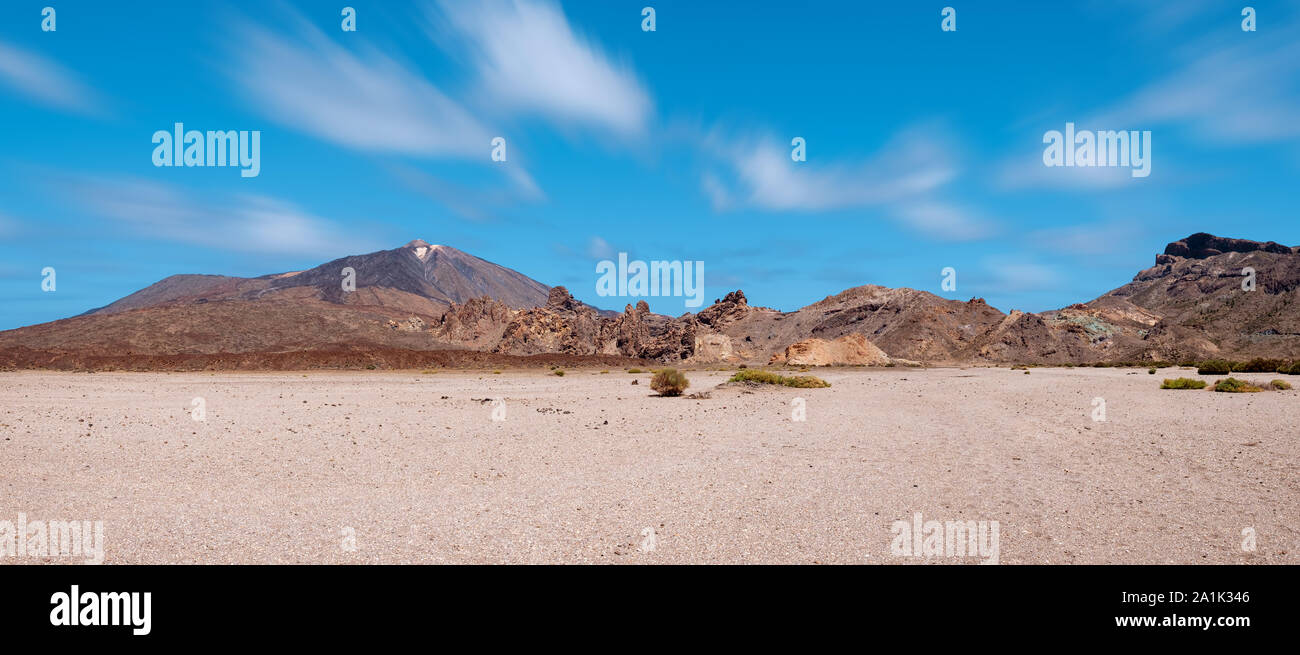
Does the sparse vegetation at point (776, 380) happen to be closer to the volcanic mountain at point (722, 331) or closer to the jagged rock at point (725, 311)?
the volcanic mountain at point (722, 331)

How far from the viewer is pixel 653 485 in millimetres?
9266

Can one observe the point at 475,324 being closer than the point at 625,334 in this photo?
No

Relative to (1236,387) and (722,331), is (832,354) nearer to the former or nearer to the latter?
(722,331)

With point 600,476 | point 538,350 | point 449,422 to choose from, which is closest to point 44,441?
point 449,422

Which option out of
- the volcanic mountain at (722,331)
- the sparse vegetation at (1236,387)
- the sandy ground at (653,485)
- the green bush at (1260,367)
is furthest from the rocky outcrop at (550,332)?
the sandy ground at (653,485)

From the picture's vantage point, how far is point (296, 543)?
20.3 ft

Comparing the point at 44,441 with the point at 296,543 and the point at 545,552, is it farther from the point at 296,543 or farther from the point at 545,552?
the point at 545,552

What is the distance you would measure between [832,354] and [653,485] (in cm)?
7150

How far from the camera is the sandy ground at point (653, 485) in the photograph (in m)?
6.16

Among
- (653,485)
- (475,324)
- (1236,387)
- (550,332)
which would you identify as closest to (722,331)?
(550,332)

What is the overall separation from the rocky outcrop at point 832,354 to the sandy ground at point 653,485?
2216 inches

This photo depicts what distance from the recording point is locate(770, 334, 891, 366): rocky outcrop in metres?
75.4
